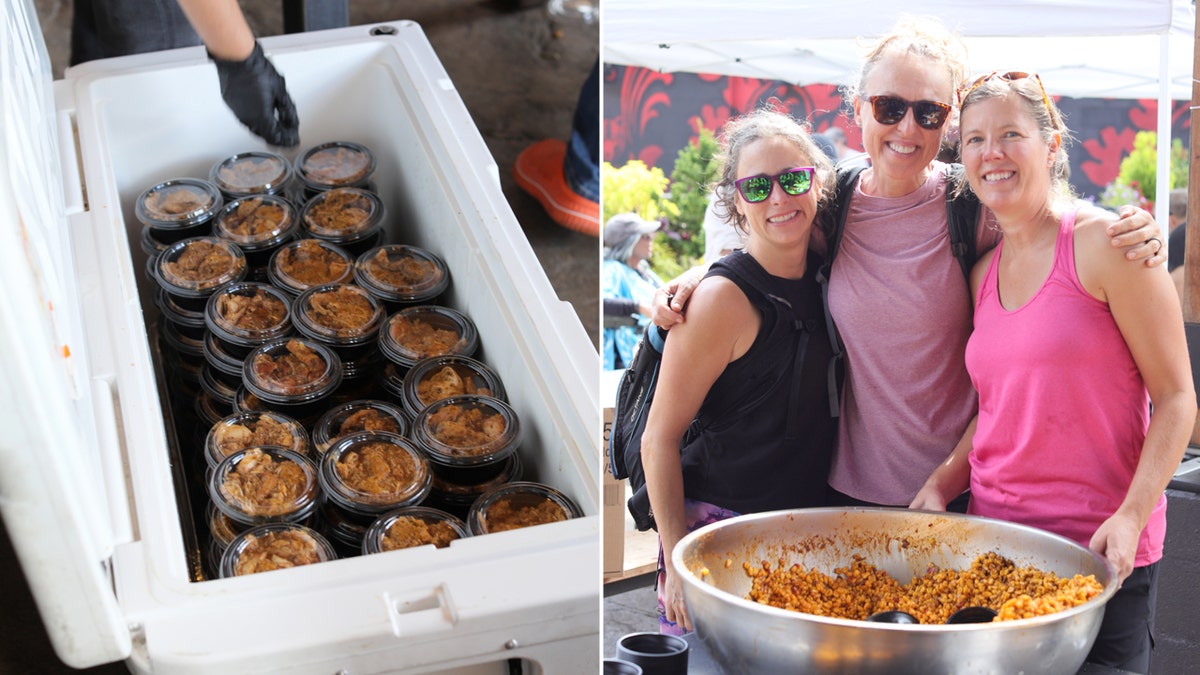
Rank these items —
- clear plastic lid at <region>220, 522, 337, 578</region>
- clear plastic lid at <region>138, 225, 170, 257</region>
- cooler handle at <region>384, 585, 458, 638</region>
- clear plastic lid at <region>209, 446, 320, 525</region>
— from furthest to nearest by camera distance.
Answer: clear plastic lid at <region>138, 225, 170, 257</region>, clear plastic lid at <region>209, 446, 320, 525</region>, clear plastic lid at <region>220, 522, 337, 578</region>, cooler handle at <region>384, 585, 458, 638</region>

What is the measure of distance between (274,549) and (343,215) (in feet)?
3.14

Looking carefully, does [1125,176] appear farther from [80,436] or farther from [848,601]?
[80,436]

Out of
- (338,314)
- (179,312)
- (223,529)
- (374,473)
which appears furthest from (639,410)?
(179,312)

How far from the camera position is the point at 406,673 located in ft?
4.37

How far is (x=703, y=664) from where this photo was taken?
1.06 meters

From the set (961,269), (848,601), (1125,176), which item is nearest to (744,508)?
(848,601)

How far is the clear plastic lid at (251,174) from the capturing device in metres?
2.44

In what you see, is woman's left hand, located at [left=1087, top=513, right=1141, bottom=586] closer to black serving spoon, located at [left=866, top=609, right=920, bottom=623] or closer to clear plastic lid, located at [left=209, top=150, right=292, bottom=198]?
black serving spoon, located at [left=866, top=609, right=920, bottom=623]

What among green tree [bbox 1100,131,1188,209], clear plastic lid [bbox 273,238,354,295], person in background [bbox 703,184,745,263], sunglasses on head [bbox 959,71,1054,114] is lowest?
clear plastic lid [bbox 273,238,354,295]

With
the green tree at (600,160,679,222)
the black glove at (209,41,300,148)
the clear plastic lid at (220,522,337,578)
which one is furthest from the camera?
the black glove at (209,41,300,148)

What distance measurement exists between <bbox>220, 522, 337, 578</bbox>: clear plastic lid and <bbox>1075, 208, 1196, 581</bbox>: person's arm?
106 centimetres

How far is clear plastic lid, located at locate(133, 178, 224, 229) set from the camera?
7.52 ft

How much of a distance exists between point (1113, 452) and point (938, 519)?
165 millimetres

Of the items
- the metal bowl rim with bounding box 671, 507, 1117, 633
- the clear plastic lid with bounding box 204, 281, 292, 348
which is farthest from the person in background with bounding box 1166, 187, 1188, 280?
the clear plastic lid with bounding box 204, 281, 292, 348
